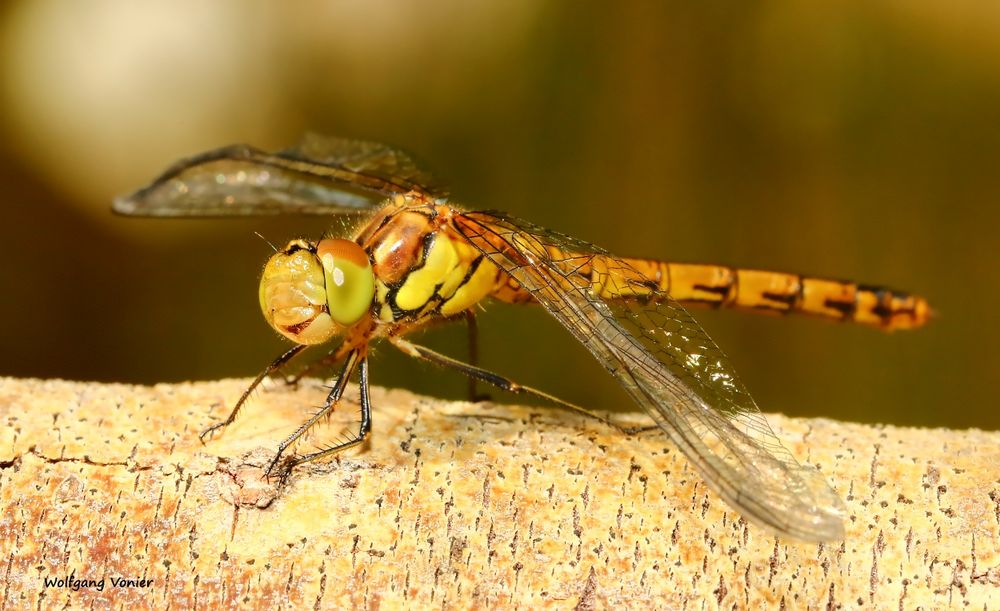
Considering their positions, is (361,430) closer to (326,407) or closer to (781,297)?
(326,407)

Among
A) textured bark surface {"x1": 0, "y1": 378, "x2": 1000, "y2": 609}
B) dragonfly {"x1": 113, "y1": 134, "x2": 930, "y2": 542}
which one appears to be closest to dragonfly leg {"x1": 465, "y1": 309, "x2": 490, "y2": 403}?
dragonfly {"x1": 113, "y1": 134, "x2": 930, "y2": 542}

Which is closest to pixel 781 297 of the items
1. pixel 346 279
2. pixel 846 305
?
pixel 846 305

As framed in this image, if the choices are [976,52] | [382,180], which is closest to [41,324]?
[382,180]

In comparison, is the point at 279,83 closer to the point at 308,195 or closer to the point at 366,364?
the point at 308,195

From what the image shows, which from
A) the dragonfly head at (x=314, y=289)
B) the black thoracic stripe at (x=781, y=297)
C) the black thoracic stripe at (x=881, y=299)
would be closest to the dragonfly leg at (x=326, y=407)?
the dragonfly head at (x=314, y=289)

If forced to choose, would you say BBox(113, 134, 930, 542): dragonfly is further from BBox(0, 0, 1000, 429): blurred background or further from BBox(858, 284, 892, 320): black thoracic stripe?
BBox(0, 0, 1000, 429): blurred background
